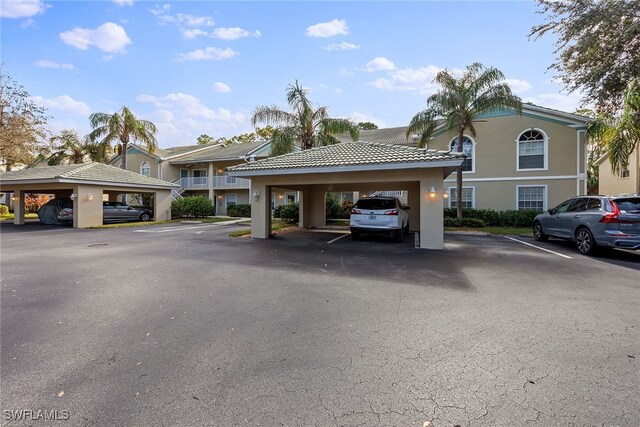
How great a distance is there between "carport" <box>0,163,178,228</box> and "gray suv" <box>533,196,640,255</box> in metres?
22.1

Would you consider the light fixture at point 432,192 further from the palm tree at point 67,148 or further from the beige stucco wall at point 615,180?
the palm tree at point 67,148

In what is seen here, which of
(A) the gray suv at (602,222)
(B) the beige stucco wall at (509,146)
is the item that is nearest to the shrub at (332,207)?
(B) the beige stucco wall at (509,146)

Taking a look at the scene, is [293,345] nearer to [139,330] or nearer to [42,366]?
[139,330]

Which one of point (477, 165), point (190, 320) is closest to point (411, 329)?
point (190, 320)

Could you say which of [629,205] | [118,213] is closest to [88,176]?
[118,213]

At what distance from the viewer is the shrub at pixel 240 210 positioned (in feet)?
87.6

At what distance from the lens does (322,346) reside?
3.31m

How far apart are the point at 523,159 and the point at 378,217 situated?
13678 mm

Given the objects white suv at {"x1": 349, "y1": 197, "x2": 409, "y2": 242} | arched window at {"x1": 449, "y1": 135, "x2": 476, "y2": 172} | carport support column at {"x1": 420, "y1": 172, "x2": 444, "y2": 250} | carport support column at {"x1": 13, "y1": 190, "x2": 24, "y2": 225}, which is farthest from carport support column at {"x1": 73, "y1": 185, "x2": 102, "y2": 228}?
arched window at {"x1": 449, "y1": 135, "x2": 476, "y2": 172}

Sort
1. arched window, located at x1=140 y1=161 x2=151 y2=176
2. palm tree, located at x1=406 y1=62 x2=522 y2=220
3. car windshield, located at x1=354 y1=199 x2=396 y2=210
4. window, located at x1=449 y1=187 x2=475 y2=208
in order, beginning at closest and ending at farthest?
1. car windshield, located at x1=354 y1=199 x2=396 y2=210
2. palm tree, located at x1=406 y1=62 x2=522 y2=220
3. window, located at x1=449 y1=187 x2=475 y2=208
4. arched window, located at x1=140 y1=161 x2=151 y2=176

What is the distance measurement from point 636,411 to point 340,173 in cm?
959

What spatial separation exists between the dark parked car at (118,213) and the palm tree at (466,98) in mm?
19587

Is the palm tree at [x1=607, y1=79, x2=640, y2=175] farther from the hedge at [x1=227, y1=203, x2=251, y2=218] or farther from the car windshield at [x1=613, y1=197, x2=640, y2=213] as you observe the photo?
the hedge at [x1=227, y1=203, x2=251, y2=218]

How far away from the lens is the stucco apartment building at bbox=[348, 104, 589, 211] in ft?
59.9
